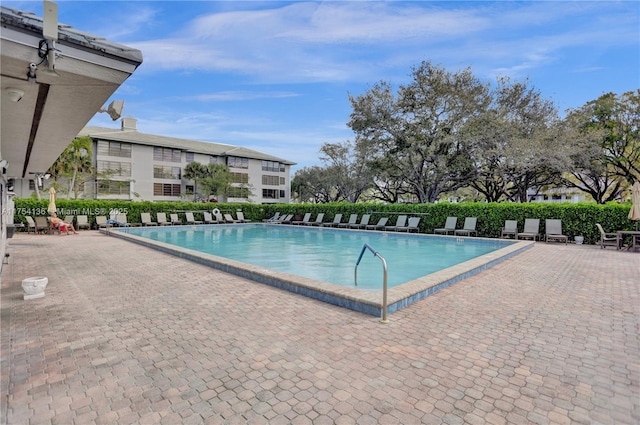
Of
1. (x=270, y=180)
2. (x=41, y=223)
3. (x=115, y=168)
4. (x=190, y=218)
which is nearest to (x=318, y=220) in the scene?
(x=190, y=218)

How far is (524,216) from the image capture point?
51.7 feet

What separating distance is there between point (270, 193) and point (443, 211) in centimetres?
3743

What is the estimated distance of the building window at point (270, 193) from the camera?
51.9 metres

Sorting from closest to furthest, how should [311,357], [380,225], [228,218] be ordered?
[311,357]
[380,225]
[228,218]

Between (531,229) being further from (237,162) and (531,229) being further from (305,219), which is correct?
(237,162)

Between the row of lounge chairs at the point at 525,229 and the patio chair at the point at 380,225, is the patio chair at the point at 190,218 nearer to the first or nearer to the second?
the patio chair at the point at 380,225

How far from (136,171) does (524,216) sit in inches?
1549

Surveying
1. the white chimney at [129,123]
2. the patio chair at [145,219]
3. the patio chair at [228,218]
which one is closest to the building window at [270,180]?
the white chimney at [129,123]

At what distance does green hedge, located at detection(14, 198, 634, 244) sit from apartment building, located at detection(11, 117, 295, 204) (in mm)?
14434

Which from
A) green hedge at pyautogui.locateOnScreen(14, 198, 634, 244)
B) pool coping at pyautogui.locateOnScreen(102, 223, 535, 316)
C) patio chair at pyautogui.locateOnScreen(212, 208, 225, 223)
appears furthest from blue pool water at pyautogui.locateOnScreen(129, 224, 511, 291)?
patio chair at pyautogui.locateOnScreen(212, 208, 225, 223)

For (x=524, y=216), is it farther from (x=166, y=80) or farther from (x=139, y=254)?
(x=166, y=80)

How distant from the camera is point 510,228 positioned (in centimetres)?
1546


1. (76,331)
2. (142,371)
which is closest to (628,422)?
(142,371)

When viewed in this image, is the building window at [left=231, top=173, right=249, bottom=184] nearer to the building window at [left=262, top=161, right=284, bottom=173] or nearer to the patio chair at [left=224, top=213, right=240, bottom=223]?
the building window at [left=262, top=161, right=284, bottom=173]
